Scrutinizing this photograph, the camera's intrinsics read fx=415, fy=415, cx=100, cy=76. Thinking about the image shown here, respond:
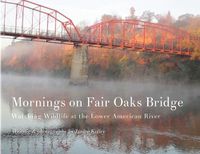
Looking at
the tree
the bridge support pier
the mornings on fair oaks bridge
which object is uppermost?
the tree

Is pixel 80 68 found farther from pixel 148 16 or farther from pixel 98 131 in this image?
pixel 148 16

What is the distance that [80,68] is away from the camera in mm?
69188

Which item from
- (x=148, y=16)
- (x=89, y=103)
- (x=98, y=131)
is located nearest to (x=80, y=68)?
(x=89, y=103)

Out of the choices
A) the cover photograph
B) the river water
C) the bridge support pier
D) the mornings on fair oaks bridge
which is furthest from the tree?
the river water

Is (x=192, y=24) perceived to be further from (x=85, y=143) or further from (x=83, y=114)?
(x=85, y=143)

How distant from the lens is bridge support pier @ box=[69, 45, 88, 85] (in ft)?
226

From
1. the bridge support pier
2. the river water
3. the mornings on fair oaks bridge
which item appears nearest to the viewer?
the river water

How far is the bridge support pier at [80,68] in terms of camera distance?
226ft

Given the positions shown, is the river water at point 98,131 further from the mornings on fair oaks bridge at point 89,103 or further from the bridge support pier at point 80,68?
the bridge support pier at point 80,68

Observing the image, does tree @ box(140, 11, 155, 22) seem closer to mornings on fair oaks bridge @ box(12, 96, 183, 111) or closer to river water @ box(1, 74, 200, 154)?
mornings on fair oaks bridge @ box(12, 96, 183, 111)

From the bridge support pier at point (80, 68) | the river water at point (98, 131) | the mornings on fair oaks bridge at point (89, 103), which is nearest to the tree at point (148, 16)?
the bridge support pier at point (80, 68)

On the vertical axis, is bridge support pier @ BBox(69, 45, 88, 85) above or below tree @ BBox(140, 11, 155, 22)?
below

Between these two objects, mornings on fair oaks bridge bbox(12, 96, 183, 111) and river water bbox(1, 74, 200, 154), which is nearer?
river water bbox(1, 74, 200, 154)

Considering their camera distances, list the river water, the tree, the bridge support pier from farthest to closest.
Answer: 1. the tree
2. the bridge support pier
3. the river water
